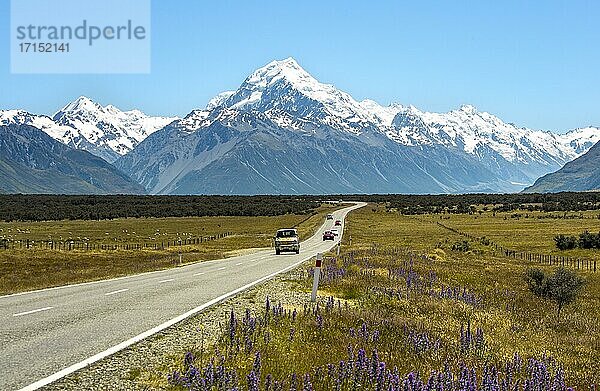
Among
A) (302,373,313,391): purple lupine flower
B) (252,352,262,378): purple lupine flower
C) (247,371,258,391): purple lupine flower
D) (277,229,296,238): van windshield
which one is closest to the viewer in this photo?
(302,373,313,391): purple lupine flower

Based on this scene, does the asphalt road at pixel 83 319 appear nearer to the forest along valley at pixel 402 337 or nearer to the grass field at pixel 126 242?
the forest along valley at pixel 402 337

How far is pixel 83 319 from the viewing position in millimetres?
15078

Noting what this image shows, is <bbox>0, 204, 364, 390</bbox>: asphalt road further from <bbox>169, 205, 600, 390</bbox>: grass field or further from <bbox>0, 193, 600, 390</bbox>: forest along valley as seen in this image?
<bbox>169, 205, 600, 390</bbox>: grass field

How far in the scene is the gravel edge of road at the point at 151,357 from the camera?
9.16 meters

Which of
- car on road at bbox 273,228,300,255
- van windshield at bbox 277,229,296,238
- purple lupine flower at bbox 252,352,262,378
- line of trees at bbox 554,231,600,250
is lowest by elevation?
line of trees at bbox 554,231,600,250

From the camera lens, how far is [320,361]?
34.0 ft

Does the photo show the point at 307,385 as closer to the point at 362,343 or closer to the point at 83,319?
the point at 362,343

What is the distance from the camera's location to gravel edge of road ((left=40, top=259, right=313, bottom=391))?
9.16 metres

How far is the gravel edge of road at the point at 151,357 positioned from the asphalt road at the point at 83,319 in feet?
0.81

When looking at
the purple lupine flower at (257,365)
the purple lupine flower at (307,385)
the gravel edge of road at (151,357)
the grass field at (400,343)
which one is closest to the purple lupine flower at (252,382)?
the grass field at (400,343)

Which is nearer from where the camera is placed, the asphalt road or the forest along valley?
the forest along valley

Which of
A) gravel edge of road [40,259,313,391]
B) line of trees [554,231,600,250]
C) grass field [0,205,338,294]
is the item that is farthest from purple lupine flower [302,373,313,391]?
line of trees [554,231,600,250]

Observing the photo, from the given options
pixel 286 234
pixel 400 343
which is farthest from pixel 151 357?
pixel 286 234

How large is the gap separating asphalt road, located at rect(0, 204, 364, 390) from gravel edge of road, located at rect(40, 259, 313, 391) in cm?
25
